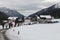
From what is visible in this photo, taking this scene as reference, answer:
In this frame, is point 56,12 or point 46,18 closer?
point 56,12

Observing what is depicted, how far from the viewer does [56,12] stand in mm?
62125

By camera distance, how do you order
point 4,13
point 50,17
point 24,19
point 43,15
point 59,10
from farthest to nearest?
point 43,15 → point 50,17 → point 59,10 → point 24,19 → point 4,13

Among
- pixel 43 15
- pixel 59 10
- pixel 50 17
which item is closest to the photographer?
pixel 59 10

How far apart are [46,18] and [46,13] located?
6.20m

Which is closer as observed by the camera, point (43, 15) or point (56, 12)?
point (56, 12)

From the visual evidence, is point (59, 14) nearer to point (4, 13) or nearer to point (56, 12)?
point (56, 12)

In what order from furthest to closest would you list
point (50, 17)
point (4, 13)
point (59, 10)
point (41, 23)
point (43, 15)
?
point (43, 15), point (50, 17), point (59, 10), point (41, 23), point (4, 13)

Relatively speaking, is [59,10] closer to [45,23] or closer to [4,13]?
[45,23]

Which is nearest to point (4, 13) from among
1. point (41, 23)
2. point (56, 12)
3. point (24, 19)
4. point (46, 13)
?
point (24, 19)

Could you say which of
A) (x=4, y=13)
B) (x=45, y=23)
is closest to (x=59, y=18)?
(x=45, y=23)

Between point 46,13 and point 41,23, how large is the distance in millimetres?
15078

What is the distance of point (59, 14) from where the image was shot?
63750 millimetres

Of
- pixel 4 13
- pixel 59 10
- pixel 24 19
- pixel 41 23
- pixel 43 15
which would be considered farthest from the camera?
pixel 43 15

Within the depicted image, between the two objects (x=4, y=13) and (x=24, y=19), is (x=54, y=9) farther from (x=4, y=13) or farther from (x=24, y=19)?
(x=4, y=13)
